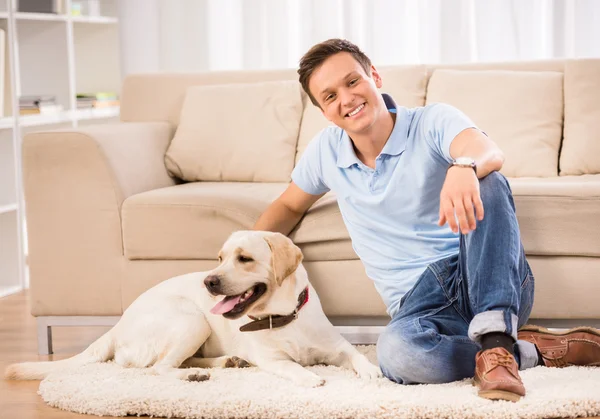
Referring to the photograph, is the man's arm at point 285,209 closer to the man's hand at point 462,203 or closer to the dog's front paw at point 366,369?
the dog's front paw at point 366,369

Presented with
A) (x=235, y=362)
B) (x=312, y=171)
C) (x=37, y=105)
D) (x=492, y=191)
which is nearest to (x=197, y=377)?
(x=235, y=362)

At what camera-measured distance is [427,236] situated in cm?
221

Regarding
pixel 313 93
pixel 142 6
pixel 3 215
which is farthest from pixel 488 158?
pixel 142 6

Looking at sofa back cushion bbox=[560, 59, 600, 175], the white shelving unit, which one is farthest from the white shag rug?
the white shelving unit

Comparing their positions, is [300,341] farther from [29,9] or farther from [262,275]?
[29,9]

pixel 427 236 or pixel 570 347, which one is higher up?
pixel 427 236

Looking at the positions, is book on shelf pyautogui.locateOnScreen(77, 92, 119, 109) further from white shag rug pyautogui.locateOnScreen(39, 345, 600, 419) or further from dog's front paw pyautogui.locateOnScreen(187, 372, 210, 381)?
dog's front paw pyautogui.locateOnScreen(187, 372, 210, 381)

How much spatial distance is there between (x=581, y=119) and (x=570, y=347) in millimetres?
1096

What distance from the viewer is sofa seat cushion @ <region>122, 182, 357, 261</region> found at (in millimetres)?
2545

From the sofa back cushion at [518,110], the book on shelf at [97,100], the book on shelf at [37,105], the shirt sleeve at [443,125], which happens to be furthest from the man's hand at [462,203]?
the book on shelf at [97,100]

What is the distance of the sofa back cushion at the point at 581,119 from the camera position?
295 centimetres

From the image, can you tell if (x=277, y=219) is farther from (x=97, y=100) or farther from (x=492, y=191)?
(x=97, y=100)

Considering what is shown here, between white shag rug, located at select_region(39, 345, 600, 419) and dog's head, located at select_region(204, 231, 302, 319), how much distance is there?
0.19 meters

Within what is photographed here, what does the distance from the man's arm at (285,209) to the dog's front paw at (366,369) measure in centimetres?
48
